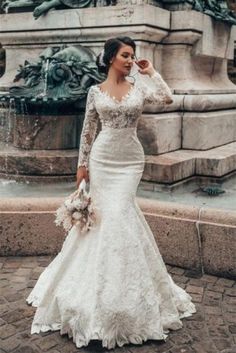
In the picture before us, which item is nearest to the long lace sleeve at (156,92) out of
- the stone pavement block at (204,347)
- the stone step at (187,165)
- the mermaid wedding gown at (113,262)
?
the mermaid wedding gown at (113,262)

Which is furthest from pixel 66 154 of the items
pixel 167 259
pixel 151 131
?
pixel 167 259

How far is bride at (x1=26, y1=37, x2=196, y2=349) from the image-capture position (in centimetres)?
405

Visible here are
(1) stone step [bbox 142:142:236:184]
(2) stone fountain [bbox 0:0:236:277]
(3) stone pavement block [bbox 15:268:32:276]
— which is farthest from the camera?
(1) stone step [bbox 142:142:236:184]

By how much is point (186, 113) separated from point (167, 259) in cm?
296

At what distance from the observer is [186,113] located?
26.5 feet

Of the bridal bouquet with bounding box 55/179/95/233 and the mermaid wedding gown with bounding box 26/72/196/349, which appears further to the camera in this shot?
the bridal bouquet with bounding box 55/179/95/233

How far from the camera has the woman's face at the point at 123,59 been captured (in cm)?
416

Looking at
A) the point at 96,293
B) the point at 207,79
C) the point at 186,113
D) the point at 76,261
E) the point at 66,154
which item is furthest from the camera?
the point at 207,79

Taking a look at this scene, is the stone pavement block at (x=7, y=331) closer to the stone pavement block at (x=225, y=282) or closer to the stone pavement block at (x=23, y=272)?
the stone pavement block at (x=23, y=272)

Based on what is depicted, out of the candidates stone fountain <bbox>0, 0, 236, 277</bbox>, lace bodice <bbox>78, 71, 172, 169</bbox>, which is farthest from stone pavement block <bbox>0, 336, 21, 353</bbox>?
stone fountain <bbox>0, 0, 236, 277</bbox>

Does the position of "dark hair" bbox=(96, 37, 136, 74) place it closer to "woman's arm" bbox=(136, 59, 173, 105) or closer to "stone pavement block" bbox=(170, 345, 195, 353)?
"woman's arm" bbox=(136, 59, 173, 105)

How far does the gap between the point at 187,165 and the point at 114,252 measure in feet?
10.5

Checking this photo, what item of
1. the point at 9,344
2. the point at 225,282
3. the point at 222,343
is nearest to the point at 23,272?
the point at 9,344

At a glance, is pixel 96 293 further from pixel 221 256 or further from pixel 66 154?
pixel 66 154
